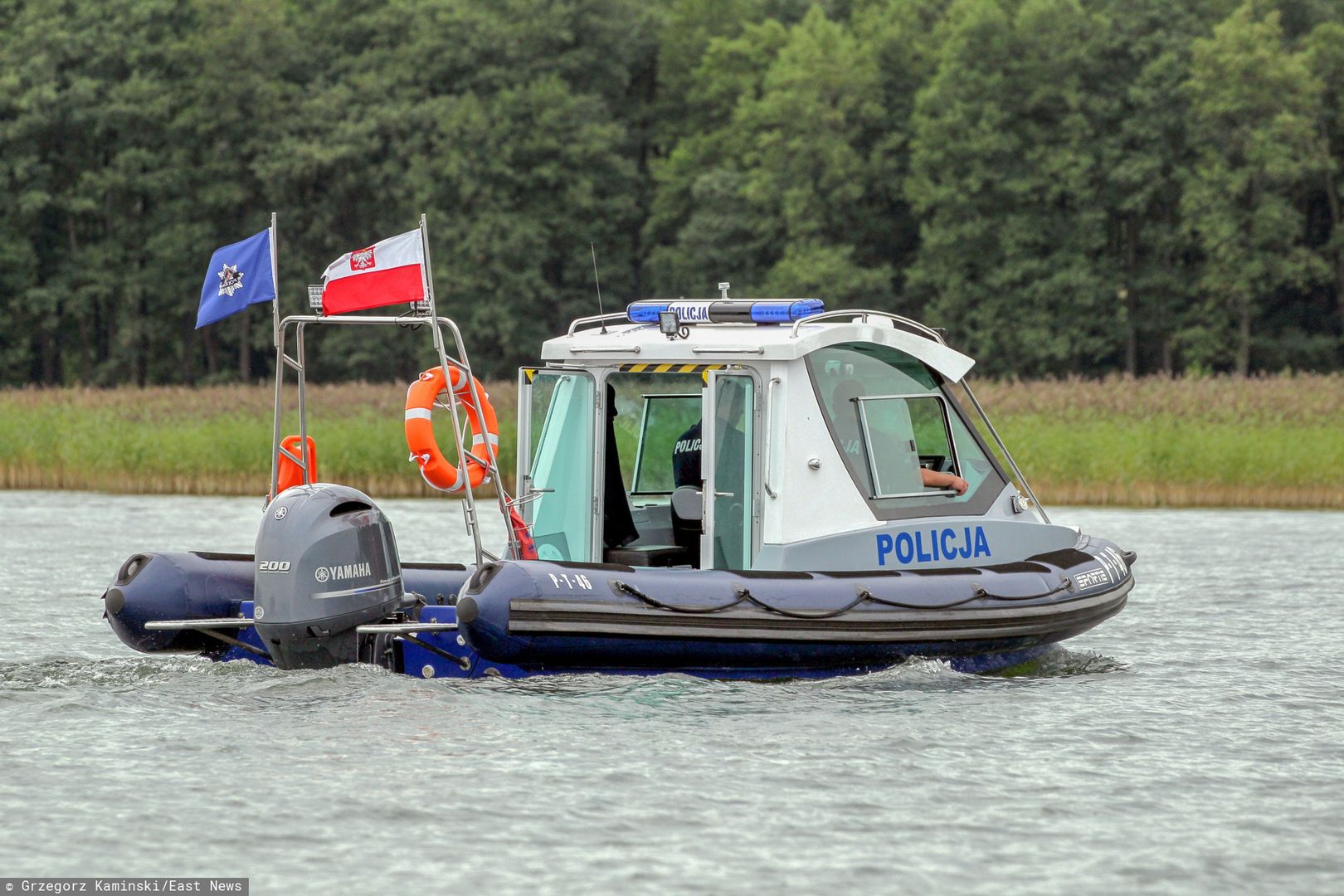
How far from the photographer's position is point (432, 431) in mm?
9453

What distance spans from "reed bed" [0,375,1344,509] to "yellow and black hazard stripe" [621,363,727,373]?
472 inches

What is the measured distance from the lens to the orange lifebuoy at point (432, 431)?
915 centimetres

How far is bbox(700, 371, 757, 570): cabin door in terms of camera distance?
989cm

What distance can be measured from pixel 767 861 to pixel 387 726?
2.56 m

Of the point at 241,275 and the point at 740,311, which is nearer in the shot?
the point at 241,275

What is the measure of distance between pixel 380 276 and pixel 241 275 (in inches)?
29.9

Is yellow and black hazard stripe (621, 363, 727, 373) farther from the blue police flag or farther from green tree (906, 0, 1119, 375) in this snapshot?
green tree (906, 0, 1119, 375)

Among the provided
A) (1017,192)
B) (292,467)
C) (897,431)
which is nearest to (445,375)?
(292,467)

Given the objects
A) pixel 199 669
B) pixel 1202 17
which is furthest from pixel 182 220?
pixel 199 669

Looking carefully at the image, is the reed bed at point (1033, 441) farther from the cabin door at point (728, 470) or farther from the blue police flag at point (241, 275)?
the blue police flag at point (241, 275)

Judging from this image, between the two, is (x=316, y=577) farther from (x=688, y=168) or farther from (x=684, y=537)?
(x=688, y=168)

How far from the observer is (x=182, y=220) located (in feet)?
175

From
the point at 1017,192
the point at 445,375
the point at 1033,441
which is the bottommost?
the point at 1033,441

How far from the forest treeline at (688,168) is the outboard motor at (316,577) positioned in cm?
3742
